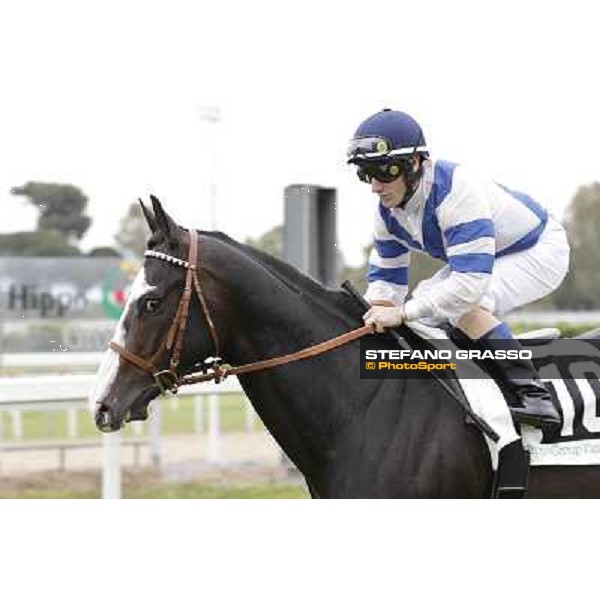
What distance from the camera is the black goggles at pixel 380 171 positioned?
3.64 metres

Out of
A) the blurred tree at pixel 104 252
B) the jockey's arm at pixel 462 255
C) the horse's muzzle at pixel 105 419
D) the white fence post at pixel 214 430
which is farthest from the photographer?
the blurred tree at pixel 104 252

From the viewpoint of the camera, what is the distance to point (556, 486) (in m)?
3.76

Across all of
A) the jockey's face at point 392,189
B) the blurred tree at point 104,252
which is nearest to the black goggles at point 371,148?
the jockey's face at point 392,189

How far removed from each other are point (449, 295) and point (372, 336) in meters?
0.32

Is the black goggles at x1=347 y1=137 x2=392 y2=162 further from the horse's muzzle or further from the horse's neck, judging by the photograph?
the horse's muzzle

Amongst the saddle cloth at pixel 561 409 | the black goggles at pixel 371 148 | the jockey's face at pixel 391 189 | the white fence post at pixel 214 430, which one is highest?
the black goggles at pixel 371 148

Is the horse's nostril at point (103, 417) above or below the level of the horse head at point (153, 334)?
below

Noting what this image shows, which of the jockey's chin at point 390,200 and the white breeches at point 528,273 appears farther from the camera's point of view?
the white breeches at point 528,273

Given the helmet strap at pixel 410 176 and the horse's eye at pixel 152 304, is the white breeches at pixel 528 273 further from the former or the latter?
the horse's eye at pixel 152 304

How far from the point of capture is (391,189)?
370cm

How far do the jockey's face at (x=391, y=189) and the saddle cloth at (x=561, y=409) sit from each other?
44cm

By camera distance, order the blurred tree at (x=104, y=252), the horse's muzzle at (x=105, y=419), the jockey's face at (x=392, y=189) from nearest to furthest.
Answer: the horse's muzzle at (x=105, y=419) < the jockey's face at (x=392, y=189) < the blurred tree at (x=104, y=252)

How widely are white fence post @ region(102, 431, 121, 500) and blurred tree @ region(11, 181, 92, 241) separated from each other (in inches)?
132

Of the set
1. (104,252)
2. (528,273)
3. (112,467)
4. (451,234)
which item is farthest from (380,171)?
(104,252)
